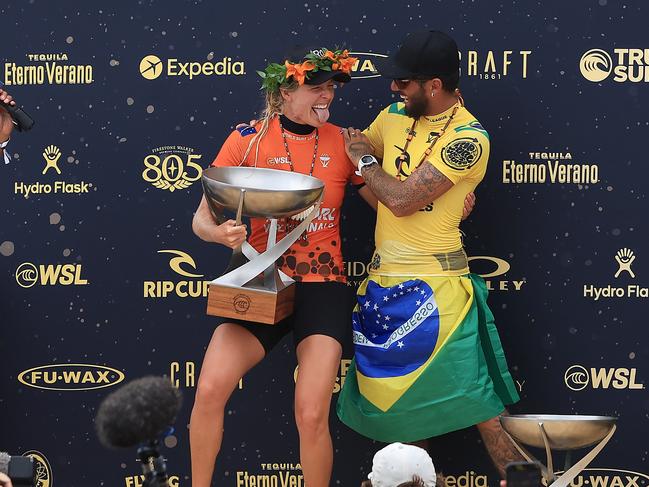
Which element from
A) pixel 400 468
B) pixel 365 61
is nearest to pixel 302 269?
pixel 365 61

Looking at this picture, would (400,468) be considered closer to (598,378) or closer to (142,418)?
(142,418)

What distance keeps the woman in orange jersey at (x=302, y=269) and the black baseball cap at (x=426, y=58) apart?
Answer: 21 centimetres

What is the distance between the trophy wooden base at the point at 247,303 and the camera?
405 centimetres

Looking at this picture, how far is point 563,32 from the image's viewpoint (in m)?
4.68

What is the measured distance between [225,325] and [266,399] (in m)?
0.81

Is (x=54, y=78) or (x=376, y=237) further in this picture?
(x=54, y=78)

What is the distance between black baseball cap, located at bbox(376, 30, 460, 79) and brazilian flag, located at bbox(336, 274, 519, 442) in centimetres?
84

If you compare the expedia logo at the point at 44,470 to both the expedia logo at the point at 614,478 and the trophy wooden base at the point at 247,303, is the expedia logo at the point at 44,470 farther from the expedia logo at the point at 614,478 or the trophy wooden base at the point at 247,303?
the expedia logo at the point at 614,478

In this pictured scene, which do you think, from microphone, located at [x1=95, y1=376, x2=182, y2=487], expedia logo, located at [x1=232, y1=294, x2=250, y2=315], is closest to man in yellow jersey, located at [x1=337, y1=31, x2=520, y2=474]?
expedia logo, located at [x1=232, y1=294, x2=250, y2=315]

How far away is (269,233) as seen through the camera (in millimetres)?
4105

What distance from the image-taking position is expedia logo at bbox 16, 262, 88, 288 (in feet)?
16.1

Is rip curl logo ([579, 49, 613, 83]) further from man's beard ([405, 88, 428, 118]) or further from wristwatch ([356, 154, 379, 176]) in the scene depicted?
wristwatch ([356, 154, 379, 176])

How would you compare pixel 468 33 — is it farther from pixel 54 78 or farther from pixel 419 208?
pixel 54 78

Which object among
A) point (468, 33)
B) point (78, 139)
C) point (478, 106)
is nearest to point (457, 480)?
point (478, 106)
